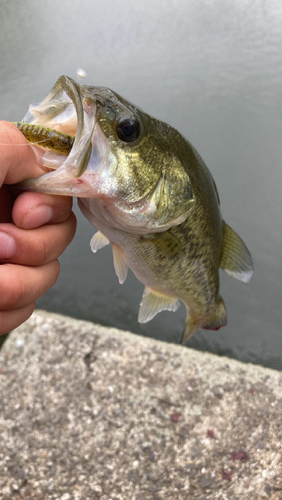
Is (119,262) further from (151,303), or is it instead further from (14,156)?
(14,156)

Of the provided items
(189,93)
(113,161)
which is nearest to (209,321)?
(113,161)

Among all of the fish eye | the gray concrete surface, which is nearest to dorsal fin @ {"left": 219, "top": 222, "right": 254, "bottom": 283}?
the fish eye

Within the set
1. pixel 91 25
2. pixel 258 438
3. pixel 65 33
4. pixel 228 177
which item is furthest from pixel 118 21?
pixel 258 438

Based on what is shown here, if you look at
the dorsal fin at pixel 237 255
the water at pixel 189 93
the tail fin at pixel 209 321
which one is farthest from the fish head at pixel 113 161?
the water at pixel 189 93

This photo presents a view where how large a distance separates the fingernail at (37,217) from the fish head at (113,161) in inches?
2.0

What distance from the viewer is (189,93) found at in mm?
2641

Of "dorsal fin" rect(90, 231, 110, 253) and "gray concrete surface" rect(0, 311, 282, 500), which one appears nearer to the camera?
"dorsal fin" rect(90, 231, 110, 253)

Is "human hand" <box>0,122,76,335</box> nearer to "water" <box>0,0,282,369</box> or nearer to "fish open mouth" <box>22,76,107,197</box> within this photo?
"fish open mouth" <box>22,76,107,197</box>

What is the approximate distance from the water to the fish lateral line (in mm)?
1750

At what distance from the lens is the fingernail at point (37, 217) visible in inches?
28.3

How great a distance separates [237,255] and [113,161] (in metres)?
0.68

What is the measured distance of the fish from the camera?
0.68 meters

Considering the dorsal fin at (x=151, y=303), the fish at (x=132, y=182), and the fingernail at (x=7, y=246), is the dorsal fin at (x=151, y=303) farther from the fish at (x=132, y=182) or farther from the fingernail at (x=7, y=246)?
the fingernail at (x=7, y=246)

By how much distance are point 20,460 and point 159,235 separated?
1.38 m
